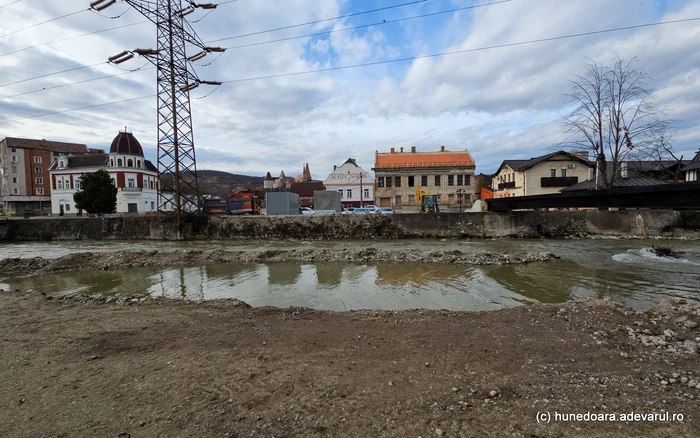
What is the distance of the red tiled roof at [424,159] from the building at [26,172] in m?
→ 74.6

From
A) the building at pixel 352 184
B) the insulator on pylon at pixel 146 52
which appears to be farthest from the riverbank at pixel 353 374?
the building at pixel 352 184

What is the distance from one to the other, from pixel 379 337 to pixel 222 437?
10.6 ft

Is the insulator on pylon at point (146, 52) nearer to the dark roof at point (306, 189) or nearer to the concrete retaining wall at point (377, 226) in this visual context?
the concrete retaining wall at point (377, 226)

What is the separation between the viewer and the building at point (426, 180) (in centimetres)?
5784

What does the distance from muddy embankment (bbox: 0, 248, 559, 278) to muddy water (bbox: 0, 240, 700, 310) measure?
1137mm

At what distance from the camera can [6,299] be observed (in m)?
9.86

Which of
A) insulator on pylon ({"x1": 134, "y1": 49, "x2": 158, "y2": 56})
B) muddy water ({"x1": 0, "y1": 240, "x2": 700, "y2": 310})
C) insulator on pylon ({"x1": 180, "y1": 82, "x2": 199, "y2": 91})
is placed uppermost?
insulator on pylon ({"x1": 134, "y1": 49, "x2": 158, "y2": 56})

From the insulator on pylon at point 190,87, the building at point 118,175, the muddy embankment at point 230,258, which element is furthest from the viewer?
the building at point 118,175

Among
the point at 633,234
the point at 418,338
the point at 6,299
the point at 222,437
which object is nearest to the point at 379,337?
the point at 418,338

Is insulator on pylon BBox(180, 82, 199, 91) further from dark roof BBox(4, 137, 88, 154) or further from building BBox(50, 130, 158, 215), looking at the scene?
dark roof BBox(4, 137, 88, 154)

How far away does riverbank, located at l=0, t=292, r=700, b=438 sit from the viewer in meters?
3.35

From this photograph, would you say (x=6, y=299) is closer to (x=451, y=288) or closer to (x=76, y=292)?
(x=76, y=292)

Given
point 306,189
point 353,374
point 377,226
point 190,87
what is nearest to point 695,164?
point 377,226

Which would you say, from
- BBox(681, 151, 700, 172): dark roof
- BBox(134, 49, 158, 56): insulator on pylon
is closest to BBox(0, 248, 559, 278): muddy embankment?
BBox(134, 49, 158, 56): insulator on pylon
